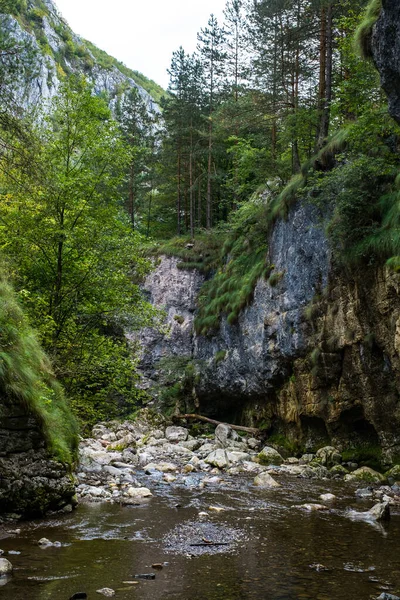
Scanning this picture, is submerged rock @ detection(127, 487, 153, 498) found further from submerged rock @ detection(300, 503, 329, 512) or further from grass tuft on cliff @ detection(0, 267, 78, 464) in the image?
submerged rock @ detection(300, 503, 329, 512)

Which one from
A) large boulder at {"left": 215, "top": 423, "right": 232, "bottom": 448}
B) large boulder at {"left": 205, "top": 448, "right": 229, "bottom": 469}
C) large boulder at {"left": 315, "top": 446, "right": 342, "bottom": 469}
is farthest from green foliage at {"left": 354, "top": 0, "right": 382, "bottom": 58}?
large boulder at {"left": 215, "top": 423, "right": 232, "bottom": 448}

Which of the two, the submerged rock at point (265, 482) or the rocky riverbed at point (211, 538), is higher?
the rocky riverbed at point (211, 538)

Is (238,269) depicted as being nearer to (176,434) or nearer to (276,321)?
(276,321)

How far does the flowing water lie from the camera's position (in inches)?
202

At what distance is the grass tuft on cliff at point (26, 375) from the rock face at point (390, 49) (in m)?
7.42

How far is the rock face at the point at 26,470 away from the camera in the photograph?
7477 millimetres

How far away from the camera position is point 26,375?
8109mm

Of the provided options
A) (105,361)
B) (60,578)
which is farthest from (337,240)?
(60,578)

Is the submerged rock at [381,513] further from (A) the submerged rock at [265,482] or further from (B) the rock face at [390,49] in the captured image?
(B) the rock face at [390,49]

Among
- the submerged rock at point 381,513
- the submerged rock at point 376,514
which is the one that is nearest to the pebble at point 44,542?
the submerged rock at point 376,514

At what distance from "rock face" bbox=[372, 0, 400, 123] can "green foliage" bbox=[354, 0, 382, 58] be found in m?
2.10

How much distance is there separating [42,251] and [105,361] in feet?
11.3

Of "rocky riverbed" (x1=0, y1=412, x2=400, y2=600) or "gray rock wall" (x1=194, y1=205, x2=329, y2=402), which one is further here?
"gray rock wall" (x1=194, y1=205, x2=329, y2=402)

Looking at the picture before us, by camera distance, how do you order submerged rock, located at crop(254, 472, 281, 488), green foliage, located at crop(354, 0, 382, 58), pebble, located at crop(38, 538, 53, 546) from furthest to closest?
1. submerged rock, located at crop(254, 472, 281, 488)
2. green foliage, located at crop(354, 0, 382, 58)
3. pebble, located at crop(38, 538, 53, 546)
